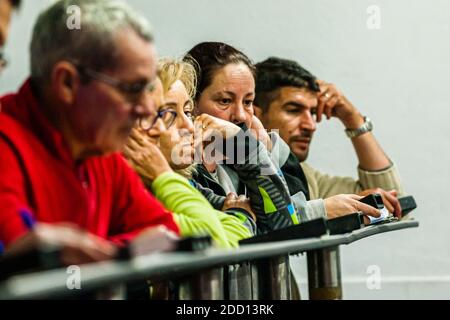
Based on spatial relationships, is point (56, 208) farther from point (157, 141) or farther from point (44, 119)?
point (157, 141)

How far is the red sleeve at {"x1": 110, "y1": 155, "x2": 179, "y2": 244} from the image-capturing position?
1.44 metres

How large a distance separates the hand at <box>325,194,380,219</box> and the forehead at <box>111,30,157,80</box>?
4.09 feet

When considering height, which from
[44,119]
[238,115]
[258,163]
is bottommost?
[44,119]

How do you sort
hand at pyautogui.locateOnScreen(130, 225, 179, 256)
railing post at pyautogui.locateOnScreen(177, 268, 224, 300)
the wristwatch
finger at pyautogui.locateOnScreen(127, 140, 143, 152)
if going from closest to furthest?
hand at pyautogui.locateOnScreen(130, 225, 179, 256)
railing post at pyautogui.locateOnScreen(177, 268, 224, 300)
finger at pyautogui.locateOnScreen(127, 140, 143, 152)
the wristwatch

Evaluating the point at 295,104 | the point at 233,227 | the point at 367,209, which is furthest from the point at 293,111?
the point at 233,227

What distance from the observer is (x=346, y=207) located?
2436 millimetres

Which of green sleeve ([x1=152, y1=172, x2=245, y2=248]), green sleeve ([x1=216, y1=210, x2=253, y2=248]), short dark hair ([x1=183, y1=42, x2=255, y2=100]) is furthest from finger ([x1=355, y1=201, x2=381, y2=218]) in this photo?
green sleeve ([x1=152, y1=172, x2=245, y2=248])

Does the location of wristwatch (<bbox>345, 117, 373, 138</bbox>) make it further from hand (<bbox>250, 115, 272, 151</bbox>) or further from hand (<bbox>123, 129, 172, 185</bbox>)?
hand (<bbox>123, 129, 172, 185</bbox>)

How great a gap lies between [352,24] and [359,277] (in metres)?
1.27

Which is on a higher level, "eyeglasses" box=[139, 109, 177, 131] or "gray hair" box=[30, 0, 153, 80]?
"eyeglasses" box=[139, 109, 177, 131]

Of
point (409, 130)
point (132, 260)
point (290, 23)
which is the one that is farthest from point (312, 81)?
point (132, 260)

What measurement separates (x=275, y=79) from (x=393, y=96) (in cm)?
127

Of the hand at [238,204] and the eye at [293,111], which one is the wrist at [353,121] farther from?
the hand at [238,204]

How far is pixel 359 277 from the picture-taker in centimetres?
428
